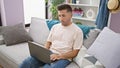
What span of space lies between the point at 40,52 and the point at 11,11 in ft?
5.80

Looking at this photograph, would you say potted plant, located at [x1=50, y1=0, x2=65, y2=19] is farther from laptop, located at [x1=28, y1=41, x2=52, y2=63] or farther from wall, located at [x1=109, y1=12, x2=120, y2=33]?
laptop, located at [x1=28, y1=41, x2=52, y2=63]

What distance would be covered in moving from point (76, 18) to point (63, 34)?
7.07ft

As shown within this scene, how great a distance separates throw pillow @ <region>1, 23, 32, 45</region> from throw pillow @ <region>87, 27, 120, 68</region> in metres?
1.43

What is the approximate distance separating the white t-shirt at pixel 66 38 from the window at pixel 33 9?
303cm

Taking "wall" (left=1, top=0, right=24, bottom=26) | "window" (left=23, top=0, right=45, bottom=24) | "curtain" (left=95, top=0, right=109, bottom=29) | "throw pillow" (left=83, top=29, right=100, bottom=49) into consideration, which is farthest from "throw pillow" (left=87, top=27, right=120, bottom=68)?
"window" (left=23, top=0, right=45, bottom=24)

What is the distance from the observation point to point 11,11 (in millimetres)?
3156

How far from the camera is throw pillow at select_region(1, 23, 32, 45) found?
2.68 meters

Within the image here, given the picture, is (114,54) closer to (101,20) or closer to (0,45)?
(101,20)

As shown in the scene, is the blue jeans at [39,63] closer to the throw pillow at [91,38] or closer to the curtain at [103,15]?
the throw pillow at [91,38]

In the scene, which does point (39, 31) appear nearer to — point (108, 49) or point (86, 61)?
point (86, 61)

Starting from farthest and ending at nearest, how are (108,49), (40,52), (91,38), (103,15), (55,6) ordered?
(55,6), (103,15), (91,38), (40,52), (108,49)

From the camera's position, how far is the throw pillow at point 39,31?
264 cm

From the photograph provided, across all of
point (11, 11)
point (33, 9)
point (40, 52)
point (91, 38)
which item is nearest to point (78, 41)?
point (91, 38)

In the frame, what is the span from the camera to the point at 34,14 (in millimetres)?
5105
